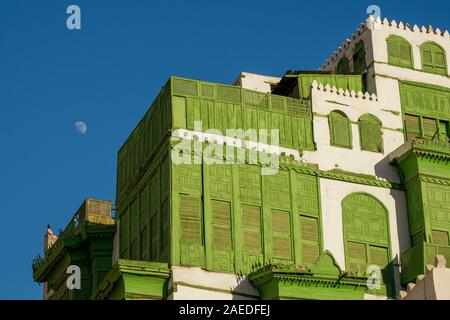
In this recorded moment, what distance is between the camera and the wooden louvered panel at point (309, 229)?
1919 inches

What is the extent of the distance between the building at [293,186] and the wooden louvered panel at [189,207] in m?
0.05

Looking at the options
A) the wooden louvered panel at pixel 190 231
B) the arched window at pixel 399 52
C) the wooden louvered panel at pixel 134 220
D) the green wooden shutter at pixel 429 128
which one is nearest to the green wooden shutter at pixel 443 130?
the green wooden shutter at pixel 429 128

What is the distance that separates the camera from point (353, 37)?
55.2 meters

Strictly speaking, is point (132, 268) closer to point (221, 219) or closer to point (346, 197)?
point (221, 219)

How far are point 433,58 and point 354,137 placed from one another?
595 cm

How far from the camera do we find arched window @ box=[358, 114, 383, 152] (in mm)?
51500

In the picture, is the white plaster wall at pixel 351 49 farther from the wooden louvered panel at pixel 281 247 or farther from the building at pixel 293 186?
the wooden louvered panel at pixel 281 247

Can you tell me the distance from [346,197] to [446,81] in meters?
7.78

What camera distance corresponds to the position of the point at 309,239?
4875 cm

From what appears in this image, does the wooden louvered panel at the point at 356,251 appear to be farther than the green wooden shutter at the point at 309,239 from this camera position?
Yes

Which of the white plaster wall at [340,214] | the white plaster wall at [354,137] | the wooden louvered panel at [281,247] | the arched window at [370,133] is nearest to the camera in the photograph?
the wooden louvered panel at [281,247]

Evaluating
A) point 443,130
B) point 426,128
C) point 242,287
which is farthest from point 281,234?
point 443,130

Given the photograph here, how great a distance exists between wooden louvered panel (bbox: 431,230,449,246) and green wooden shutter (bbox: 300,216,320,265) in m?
4.54
